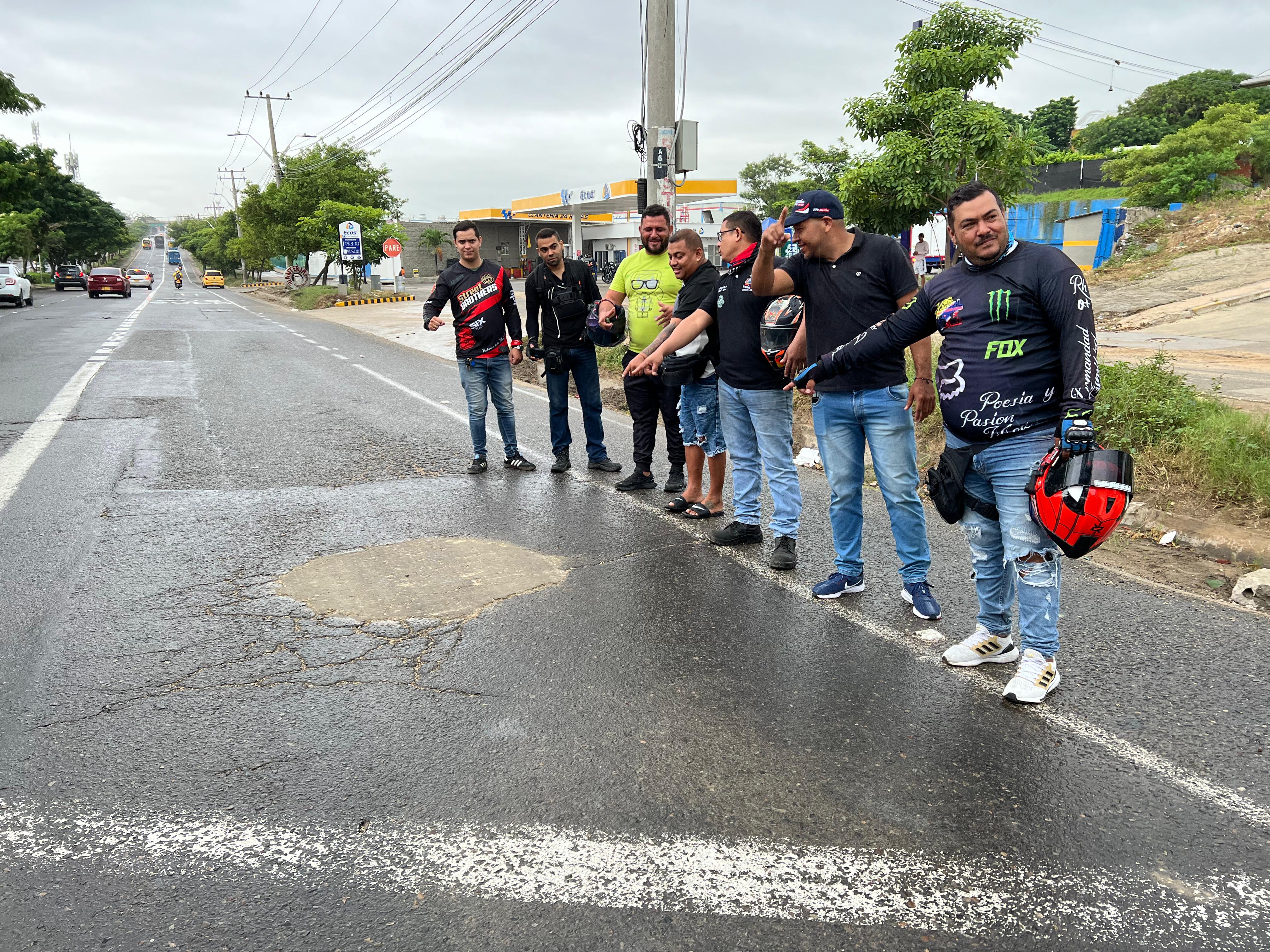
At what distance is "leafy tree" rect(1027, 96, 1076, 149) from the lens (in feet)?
294

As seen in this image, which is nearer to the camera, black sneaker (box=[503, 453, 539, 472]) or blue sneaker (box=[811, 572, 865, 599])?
blue sneaker (box=[811, 572, 865, 599])

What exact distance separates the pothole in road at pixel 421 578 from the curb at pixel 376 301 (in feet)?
111

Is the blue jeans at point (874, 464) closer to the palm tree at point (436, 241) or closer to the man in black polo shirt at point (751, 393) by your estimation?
the man in black polo shirt at point (751, 393)

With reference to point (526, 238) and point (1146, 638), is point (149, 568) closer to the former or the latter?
point (1146, 638)

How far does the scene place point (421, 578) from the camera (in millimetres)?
4969

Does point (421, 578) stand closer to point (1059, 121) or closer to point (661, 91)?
point (661, 91)

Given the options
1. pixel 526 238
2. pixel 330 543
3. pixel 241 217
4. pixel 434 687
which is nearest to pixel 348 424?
pixel 330 543

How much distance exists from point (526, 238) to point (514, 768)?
6748 cm

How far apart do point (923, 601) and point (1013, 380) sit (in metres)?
1.37

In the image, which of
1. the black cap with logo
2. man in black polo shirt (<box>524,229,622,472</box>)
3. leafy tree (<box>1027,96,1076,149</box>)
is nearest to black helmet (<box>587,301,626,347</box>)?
man in black polo shirt (<box>524,229,622,472</box>)

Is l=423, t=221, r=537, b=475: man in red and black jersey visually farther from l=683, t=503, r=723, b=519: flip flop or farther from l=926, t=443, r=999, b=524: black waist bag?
l=926, t=443, r=999, b=524: black waist bag

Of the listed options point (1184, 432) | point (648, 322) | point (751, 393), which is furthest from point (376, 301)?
point (1184, 432)

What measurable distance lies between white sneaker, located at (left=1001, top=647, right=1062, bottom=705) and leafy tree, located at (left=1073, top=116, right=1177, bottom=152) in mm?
78845

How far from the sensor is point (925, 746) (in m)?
3.23
